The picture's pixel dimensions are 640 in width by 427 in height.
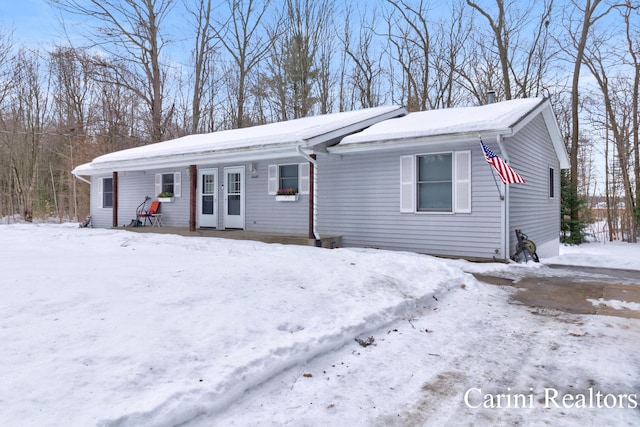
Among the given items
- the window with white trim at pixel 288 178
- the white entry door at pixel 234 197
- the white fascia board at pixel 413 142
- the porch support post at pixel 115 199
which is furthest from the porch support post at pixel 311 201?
the porch support post at pixel 115 199

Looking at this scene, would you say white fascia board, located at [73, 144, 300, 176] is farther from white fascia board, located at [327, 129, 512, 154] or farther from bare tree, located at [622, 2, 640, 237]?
bare tree, located at [622, 2, 640, 237]

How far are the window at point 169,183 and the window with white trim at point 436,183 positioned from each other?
756cm

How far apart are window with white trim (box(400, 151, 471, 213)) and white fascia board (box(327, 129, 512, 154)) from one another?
484mm

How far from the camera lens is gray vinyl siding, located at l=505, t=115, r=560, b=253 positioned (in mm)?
8195

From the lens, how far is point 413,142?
7.89 m

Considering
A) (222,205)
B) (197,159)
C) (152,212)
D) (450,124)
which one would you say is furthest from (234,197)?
(450,124)

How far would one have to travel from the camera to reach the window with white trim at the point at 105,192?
15219 millimetres

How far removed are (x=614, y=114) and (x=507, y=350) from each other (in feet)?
56.4

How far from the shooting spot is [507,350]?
10.9 feet

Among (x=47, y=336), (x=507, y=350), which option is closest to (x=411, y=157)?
(x=507, y=350)

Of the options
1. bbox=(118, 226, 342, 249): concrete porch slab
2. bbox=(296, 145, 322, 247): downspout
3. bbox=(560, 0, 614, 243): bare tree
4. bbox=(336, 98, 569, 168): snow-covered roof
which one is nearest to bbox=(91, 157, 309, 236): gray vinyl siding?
bbox=(118, 226, 342, 249): concrete porch slab

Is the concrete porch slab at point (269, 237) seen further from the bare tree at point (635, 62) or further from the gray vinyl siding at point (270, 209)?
the bare tree at point (635, 62)

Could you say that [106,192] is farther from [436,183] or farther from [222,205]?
[436,183]

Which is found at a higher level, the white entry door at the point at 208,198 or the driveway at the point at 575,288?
the white entry door at the point at 208,198
